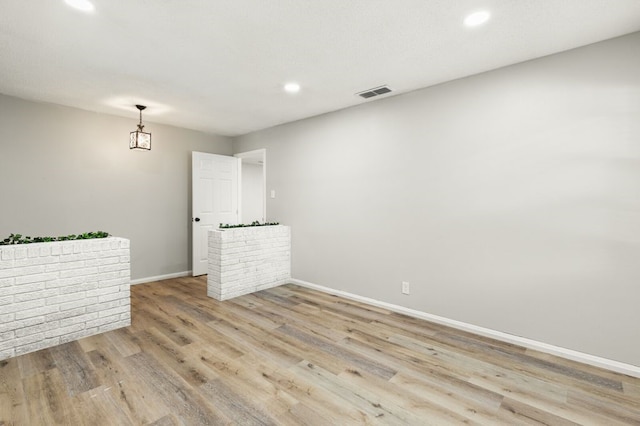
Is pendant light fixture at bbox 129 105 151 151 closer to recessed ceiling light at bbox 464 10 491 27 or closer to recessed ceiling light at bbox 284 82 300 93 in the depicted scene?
recessed ceiling light at bbox 284 82 300 93

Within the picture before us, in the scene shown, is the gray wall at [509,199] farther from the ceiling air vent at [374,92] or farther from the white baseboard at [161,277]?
the white baseboard at [161,277]

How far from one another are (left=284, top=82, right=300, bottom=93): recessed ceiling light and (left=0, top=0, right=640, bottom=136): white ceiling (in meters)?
0.08

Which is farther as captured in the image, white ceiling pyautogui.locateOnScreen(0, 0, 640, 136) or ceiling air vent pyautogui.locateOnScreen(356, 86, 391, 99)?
ceiling air vent pyautogui.locateOnScreen(356, 86, 391, 99)

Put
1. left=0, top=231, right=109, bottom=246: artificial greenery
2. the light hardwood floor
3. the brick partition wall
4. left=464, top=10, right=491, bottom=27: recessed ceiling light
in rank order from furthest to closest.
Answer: left=0, top=231, right=109, bottom=246: artificial greenery
the brick partition wall
left=464, top=10, right=491, bottom=27: recessed ceiling light
the light hardwood floor

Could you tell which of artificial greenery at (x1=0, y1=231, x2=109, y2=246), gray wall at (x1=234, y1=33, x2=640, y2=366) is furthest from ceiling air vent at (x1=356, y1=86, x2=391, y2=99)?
artificial greenery at (x1=0, y1=231, x2=109, y2=246)

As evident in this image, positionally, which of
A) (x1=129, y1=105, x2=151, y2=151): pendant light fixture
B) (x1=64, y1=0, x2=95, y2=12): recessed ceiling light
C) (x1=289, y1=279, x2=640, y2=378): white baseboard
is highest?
(x1=64, y1=0, x2=95, y2=12): recessed ceiling light

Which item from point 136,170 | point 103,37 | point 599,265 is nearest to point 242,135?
point 136,170

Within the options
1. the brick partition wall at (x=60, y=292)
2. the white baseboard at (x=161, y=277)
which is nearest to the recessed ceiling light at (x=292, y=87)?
the brick partition wall at (x=60, y=292)

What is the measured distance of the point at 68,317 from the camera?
9.08ft

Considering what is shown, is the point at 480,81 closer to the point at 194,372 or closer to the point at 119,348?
the point at 194,372

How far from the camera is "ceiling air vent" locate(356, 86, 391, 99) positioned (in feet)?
11.0

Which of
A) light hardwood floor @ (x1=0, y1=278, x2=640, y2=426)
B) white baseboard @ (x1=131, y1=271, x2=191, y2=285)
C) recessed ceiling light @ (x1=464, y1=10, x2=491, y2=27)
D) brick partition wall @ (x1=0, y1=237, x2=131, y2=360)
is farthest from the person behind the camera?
white baseboard @ (x1=131, y1=271, x2=191, y2=285)

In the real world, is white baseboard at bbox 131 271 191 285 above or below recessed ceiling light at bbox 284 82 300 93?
below

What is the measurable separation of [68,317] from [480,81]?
175 inches
